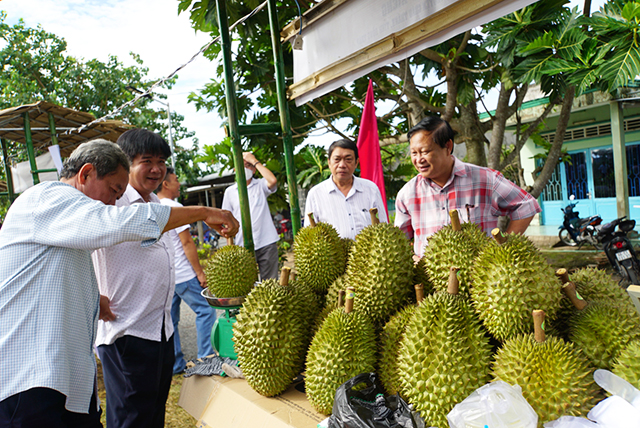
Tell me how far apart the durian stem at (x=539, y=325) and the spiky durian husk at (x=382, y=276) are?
0.57m

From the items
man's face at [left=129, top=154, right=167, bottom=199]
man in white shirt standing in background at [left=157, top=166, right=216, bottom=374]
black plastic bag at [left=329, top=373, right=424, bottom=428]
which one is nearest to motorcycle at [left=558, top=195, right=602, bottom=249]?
man in white shirt standing in background at [left=157, top=166, right=216, bottom=374]

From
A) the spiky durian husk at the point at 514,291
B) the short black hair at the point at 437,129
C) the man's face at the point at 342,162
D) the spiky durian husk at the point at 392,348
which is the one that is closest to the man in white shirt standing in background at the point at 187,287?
the man's face at the point at 342,162

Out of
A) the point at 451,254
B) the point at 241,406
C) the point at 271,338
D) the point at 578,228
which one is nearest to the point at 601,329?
the point at 451,254

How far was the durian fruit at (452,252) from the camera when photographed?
1548 mm

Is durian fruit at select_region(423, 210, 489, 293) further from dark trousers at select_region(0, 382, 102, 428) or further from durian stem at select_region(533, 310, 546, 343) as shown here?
dark trousers at select_region(0, 382, 102, 428)

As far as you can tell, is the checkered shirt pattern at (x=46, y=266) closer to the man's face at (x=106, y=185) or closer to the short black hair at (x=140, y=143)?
the man's face at (x=106, y=185)

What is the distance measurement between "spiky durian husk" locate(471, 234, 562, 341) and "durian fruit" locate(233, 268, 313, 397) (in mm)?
772

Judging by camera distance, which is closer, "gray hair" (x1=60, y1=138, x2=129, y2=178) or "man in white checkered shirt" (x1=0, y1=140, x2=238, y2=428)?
"man in white checkered shirt" (x1=0, y1=140, x2=238, y2=428)

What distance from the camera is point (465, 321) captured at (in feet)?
4.49

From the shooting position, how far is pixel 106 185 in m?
1.71

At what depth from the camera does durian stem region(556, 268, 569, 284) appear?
51.8 inches

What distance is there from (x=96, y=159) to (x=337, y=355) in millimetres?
1267

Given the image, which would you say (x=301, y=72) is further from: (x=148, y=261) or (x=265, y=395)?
(x=265, y=395)

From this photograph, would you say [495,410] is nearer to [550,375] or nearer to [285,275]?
[550,375]
